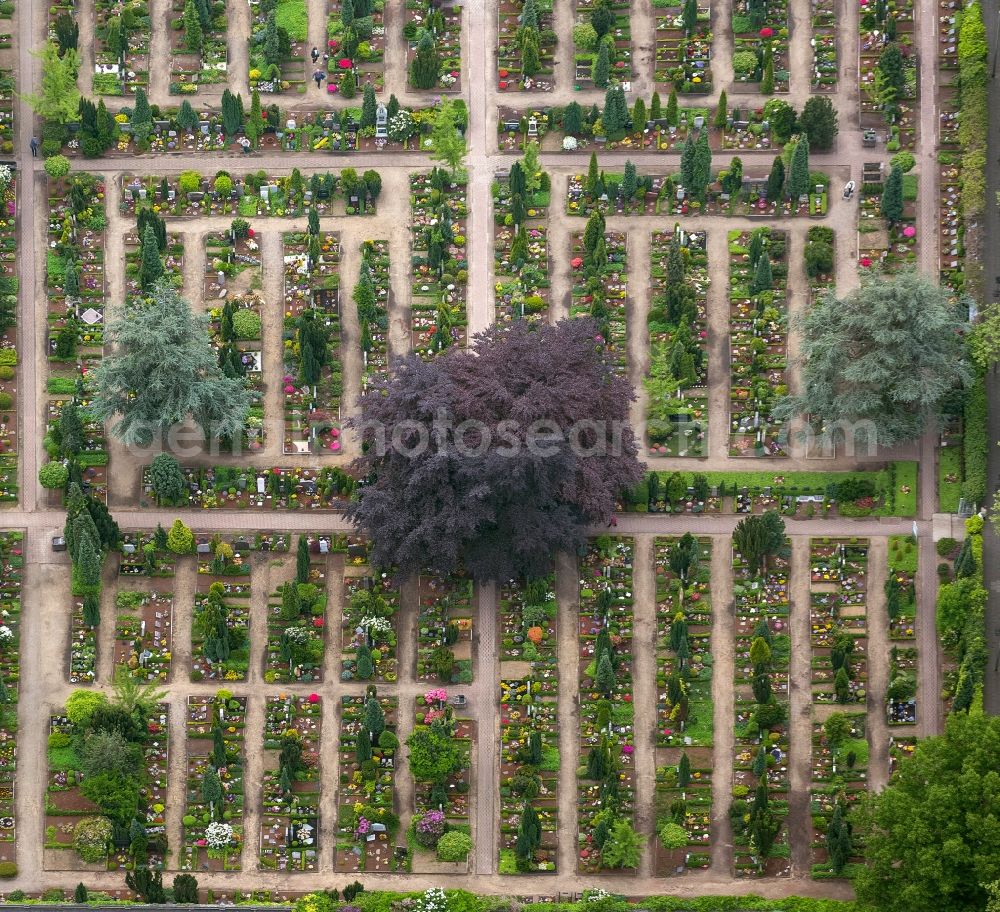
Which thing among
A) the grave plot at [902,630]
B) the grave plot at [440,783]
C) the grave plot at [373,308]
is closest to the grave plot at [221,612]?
the grave plot at [440,783]

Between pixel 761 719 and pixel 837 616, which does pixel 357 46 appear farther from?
pixel 761 719

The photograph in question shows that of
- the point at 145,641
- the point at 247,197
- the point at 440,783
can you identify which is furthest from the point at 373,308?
the point at 440,783

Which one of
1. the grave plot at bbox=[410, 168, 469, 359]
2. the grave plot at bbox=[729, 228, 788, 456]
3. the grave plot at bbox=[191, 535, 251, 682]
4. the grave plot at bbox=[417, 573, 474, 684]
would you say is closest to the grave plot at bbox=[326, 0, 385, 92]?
the grave plot at bbox=[410, 168, 469, 359]

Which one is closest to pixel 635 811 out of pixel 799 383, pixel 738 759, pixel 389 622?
pixel 738 759

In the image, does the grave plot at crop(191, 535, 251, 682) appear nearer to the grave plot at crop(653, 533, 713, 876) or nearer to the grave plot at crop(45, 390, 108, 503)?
the grave plot at crop(45, 390, 108, 503)

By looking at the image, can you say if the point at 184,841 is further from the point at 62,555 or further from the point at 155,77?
the point at 155,77
